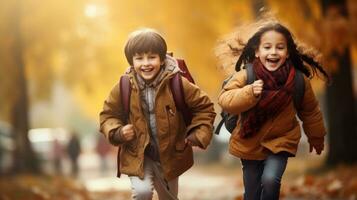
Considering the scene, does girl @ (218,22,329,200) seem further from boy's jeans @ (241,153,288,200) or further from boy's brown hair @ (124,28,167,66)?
boy's brown hair @ (124,28,167,66)

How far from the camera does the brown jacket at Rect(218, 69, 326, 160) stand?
19.7 feet

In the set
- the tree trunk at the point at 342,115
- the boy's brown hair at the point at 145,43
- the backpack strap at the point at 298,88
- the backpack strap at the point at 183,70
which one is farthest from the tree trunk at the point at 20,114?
the backpack strap at the point at 298,88

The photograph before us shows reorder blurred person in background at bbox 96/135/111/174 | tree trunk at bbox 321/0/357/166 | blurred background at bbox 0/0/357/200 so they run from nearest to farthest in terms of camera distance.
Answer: blurred background at bbox 0/0/357/200 → tree trunk at bbox 321/0/357/166 → blurred person in background at bbox 96/135/111/174

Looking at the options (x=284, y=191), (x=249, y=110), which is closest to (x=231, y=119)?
(x=249, y=110)

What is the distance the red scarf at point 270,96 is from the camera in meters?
5.95

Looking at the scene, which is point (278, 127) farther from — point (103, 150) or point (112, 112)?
point (103, 150)

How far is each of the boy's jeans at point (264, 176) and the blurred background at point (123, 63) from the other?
33.6 inches

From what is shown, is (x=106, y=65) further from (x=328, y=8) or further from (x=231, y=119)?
(x=231, y=119)

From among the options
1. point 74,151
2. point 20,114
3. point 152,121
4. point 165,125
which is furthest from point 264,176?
point 74,151

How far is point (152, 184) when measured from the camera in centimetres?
612

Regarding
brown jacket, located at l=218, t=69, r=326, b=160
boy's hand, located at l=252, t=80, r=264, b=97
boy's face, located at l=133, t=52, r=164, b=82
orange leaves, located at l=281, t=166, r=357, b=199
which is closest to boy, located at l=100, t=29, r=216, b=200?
boy's face, located at l=133, t=52, r=164, b=82

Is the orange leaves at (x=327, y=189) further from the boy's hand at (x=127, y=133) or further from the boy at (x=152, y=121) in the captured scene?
the boy's hand at (x=127, y=133)

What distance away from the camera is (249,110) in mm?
6066

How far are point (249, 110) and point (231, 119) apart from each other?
28 centimetres
